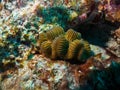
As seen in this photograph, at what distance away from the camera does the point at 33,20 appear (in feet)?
18.0

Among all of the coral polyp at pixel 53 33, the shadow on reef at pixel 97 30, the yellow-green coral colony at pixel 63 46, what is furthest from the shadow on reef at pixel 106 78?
the shadow on reef at pixel 97 30

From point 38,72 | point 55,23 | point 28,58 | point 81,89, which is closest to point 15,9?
point 55,23

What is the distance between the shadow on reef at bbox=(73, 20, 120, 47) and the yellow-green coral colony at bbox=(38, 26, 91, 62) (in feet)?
3.14

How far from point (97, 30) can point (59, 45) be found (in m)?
1.56

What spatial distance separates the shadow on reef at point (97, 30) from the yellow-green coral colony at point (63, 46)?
3.14 feet

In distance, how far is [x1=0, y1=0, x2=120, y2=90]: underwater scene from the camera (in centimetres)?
449

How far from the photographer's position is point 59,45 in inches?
185

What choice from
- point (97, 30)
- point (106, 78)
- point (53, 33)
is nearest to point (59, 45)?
point (53, 33)

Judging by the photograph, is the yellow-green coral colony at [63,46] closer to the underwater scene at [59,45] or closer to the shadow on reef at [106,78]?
the underwater scene at [59,45]

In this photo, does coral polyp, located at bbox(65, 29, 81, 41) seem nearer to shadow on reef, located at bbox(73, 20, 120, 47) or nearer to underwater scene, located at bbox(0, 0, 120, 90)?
underwater scene, located at bbox(0, 0, 120, 90)

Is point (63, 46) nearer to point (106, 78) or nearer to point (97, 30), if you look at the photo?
point (106, 78)

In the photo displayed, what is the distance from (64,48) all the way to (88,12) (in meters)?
1.35

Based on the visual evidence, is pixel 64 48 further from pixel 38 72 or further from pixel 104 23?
pixel 104 23

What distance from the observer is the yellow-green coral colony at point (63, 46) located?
4715 mm
